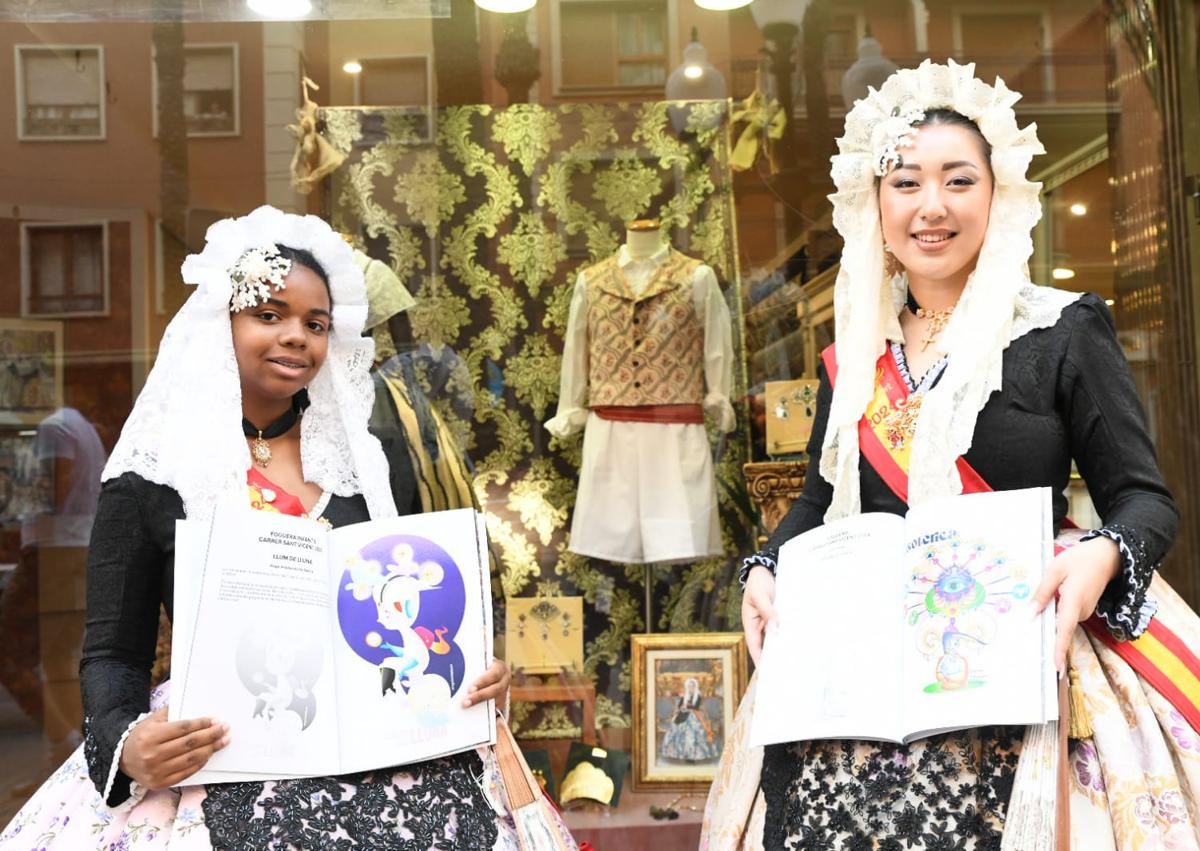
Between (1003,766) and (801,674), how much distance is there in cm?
30

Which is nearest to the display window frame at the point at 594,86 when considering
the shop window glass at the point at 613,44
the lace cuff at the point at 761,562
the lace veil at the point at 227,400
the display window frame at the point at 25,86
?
Answer: the shop window glass at the point at 613,44

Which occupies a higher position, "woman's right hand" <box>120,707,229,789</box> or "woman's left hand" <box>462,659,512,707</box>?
"woman's left hand" <box>462,659,512,707</box>

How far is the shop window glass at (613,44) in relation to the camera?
4254 mm

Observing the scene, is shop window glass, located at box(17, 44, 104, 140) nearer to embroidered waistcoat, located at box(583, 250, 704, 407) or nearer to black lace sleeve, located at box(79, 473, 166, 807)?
embroidered waistcoat, located at box(583, 250, 704, 407)

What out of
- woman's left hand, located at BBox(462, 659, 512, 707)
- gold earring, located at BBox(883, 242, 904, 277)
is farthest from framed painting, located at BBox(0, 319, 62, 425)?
gold earring, located at BBox(883, 242, 904, 277)

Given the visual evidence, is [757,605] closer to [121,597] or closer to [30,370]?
[121,597]

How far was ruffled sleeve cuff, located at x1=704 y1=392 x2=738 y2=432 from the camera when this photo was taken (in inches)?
177

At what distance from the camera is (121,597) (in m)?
2.17

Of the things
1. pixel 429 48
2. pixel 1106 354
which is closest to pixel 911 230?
pixel 1106 354

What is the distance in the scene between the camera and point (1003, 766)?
1.85 metres

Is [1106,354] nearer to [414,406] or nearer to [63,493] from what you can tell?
[414,406]

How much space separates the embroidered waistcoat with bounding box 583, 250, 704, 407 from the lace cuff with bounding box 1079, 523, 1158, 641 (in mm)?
2657

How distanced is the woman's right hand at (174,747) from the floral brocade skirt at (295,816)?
8cm

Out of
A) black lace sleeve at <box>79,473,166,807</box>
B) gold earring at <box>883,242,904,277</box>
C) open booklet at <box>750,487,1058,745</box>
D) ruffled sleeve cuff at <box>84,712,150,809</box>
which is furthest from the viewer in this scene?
gold earring at <box>883,242,904,277</box>
